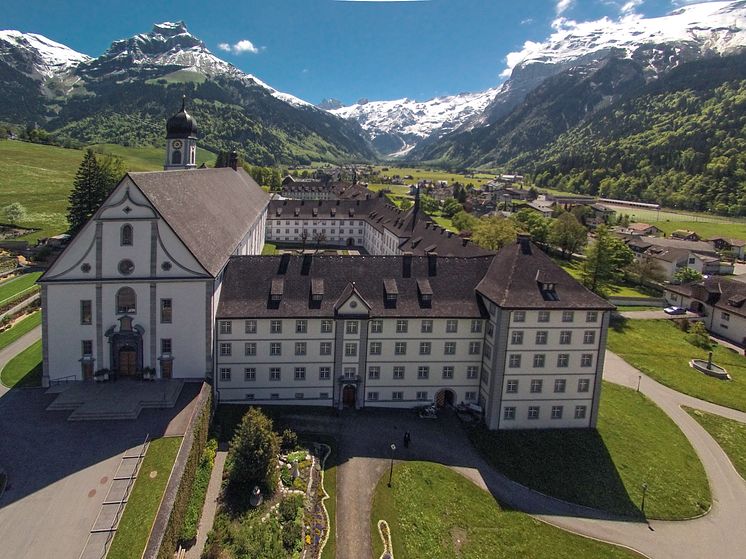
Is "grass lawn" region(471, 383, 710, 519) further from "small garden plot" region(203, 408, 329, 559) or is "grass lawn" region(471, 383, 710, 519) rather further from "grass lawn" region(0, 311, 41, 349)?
"grass lawn" region(0, 311, 41, 349)

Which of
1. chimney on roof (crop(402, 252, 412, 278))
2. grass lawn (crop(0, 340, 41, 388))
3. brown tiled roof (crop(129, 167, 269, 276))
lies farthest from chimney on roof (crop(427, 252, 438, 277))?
grass lawn (crop(0, 340, 41, 388))

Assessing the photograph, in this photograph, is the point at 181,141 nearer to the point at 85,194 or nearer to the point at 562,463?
the point at 85,194

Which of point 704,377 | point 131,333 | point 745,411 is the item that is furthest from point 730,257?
point 131,333

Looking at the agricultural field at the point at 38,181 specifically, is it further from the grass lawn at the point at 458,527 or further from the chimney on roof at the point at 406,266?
the grass lawn at the point at 458,527

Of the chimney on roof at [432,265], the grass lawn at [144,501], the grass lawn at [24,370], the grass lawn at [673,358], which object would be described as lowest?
the grass lawn at [673,358]

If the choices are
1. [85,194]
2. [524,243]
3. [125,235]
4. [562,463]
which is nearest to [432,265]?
[524,243]

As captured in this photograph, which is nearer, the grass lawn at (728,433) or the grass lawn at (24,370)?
the grass lawn at (24,370)

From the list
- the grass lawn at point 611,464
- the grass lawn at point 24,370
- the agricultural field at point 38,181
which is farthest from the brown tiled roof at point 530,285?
the agricultural field at point 38,181
